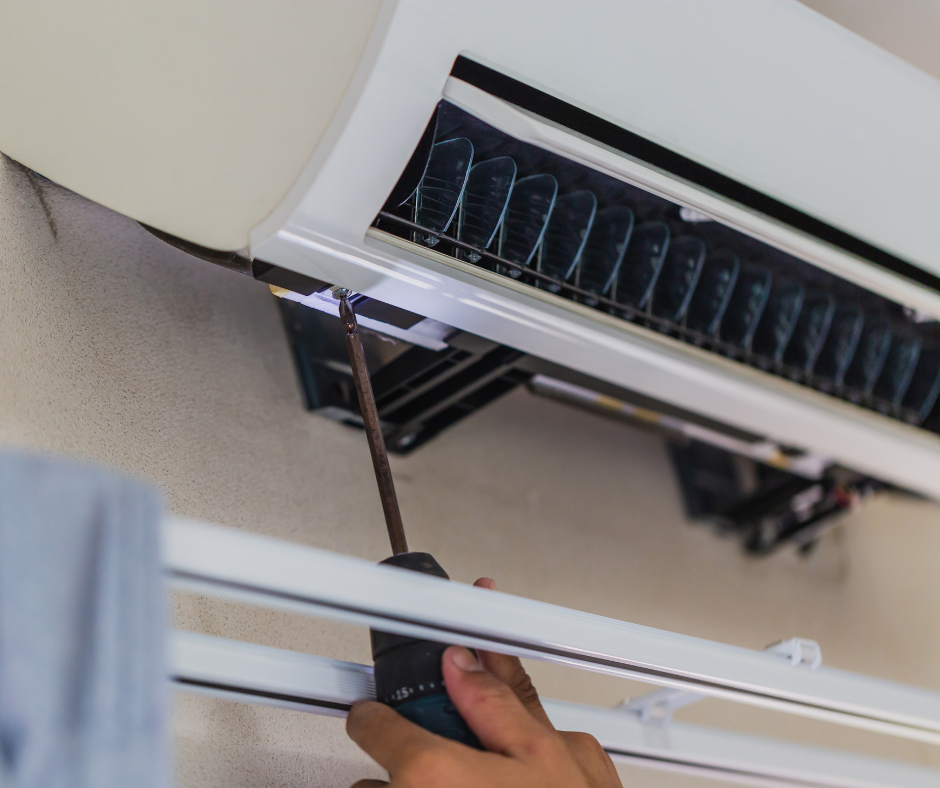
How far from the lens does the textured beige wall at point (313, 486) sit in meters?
0.94

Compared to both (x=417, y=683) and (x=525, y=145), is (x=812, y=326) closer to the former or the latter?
(x=525, y=145)

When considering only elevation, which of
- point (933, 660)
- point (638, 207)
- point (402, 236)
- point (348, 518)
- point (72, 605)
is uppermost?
point (638, 207)

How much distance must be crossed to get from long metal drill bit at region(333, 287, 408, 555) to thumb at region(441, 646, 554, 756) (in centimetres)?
15

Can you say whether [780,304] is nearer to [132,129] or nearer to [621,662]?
[621,662]

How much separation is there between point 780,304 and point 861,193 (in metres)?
0.28

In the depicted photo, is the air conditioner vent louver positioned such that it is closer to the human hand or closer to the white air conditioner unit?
the white air conditioner unit

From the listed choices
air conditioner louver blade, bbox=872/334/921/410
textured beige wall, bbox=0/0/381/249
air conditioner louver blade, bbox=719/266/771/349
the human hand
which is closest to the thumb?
the human hand

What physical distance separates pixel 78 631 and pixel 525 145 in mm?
725

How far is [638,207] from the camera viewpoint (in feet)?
3.75

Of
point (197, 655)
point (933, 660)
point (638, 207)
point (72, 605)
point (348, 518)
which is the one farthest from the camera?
point (933, 660)

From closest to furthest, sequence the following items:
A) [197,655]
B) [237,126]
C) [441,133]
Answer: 1. [197,655]
2. [237,126]
3. [441,133]

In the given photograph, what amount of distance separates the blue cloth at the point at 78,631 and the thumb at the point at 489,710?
25 centimetres

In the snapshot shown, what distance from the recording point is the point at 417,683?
26.9 inches

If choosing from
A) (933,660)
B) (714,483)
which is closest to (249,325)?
(714,483)
